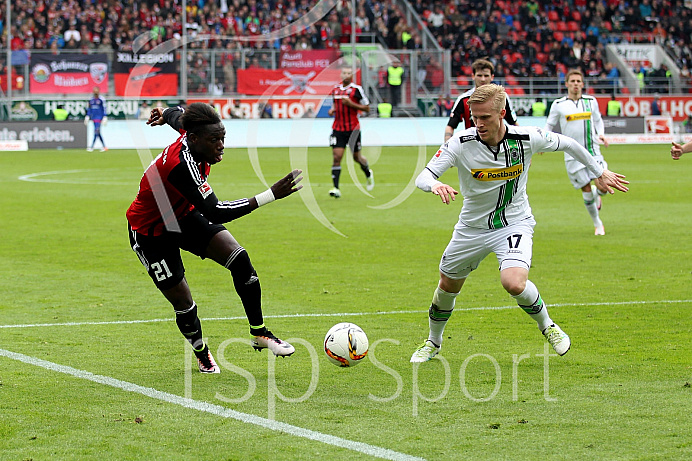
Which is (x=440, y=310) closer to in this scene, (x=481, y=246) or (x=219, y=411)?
(x=481, y=246)

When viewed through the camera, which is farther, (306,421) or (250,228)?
(250,228)

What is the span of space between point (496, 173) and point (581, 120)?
880 cm

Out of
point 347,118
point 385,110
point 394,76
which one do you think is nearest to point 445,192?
point 347,118

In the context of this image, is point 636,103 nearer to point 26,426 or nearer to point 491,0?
point 491,0

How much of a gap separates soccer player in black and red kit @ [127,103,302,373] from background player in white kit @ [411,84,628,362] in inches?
45.5

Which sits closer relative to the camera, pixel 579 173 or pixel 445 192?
pixel 445 192

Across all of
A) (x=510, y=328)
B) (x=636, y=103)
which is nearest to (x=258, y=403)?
(x=510, y=328)

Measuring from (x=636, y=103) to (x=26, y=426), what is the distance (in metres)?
42.4

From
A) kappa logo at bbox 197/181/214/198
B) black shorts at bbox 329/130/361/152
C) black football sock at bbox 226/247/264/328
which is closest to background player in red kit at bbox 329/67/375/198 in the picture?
black shorts at bbox 329/130/361/152

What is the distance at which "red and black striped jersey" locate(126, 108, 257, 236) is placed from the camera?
6.39 m

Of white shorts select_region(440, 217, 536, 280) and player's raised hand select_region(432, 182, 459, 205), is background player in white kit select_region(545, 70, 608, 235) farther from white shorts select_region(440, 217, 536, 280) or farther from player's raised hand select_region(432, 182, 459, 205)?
player's raised hand select_region(432, 182, 459, 205)

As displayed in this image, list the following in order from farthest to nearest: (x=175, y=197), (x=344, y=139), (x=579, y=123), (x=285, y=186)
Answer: (x=344, y=139), (x=579, y=123), (x=175, y=197), (x=285, y=186)

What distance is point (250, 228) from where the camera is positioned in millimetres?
15758

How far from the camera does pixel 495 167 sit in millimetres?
6930
